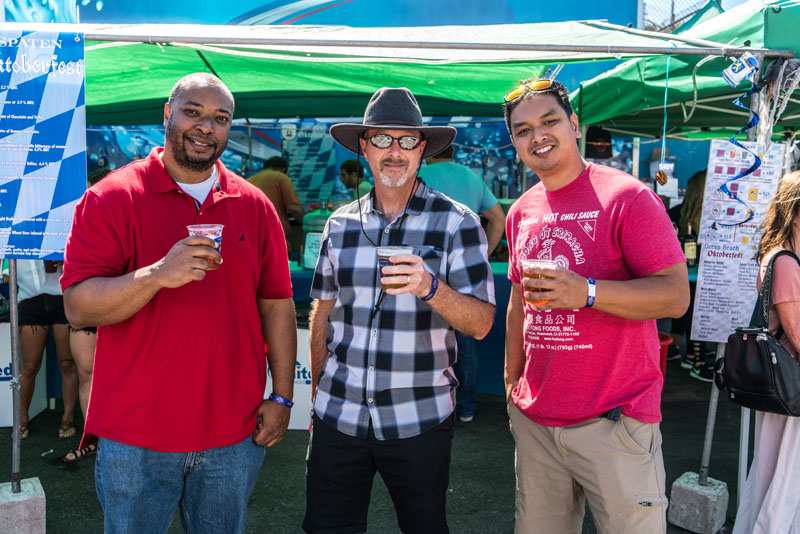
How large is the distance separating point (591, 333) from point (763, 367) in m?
0.95

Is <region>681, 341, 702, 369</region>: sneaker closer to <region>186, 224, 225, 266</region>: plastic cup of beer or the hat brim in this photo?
the hat brim

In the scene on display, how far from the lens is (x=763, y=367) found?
2748 millimetres

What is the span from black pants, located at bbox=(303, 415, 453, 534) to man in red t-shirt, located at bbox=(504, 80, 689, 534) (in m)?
0.32

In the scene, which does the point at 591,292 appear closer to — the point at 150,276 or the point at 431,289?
the point at 431,289

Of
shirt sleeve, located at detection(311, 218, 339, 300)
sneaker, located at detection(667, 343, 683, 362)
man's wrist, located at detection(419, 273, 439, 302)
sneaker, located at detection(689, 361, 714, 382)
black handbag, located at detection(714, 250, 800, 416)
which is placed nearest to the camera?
man's wrist, located at detection(419, 273, 439, 302)

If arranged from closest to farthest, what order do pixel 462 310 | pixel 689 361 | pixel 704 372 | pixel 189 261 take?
1. pixel 189 261
2. pixel 462 310
3. pixel 704 372
4. pixel 689 361

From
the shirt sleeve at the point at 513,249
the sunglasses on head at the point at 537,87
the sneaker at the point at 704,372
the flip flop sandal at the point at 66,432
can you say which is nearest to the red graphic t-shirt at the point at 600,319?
the shirt sleeve at the point at 513,249

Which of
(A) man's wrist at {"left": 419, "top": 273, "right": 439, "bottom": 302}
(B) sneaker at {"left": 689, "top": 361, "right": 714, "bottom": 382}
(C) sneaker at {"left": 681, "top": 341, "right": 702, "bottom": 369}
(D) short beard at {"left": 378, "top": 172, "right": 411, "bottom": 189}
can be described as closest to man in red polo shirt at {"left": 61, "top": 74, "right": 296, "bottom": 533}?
(D) short beard at {"left": 378, "top": 172, "right": 411, "bottom": 189}

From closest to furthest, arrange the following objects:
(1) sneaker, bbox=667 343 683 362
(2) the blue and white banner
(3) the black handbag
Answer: (3) the black handbag < (2) the blue and white banner < (1) sneaker, bbox=667 343 683 362

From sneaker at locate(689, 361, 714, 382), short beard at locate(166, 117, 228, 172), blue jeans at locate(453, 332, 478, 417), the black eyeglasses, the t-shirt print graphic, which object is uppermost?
the black eyeglasses

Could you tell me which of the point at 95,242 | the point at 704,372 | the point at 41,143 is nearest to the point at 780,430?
the point at 95,242

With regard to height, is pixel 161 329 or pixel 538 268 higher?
pixel 538 268

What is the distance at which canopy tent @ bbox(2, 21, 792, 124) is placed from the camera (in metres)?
3.46

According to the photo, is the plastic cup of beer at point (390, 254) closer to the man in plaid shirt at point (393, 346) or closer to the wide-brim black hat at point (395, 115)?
the man in plaid shirt at point (393, 346)
